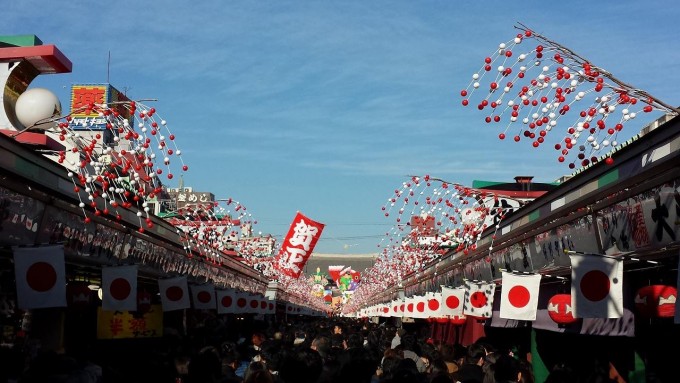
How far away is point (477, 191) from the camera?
17.6m

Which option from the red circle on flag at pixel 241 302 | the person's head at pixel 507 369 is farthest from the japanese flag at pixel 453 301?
the person's head at pixel 507 369

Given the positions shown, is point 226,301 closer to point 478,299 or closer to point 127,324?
point 127,324

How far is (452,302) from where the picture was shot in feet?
65.5

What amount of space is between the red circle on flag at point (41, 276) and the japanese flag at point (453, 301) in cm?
1155

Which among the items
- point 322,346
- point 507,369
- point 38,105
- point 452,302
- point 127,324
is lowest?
point 507,369

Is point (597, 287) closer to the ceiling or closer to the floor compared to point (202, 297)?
closer to the floor

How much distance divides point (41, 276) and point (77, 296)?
4.61 m

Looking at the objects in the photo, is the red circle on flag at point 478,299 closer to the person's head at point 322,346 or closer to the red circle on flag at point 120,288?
the person's head at point 322,346

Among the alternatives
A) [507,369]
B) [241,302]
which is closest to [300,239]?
[241,302]

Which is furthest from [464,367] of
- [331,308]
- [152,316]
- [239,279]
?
[331,308]

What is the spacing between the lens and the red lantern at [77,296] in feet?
47.4

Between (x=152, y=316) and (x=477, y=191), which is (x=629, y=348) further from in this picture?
(x=152, y=316)

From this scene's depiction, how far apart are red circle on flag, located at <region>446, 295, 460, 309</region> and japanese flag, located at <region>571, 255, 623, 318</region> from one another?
10.3 m

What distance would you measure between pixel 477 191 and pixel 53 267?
9.76 metres
